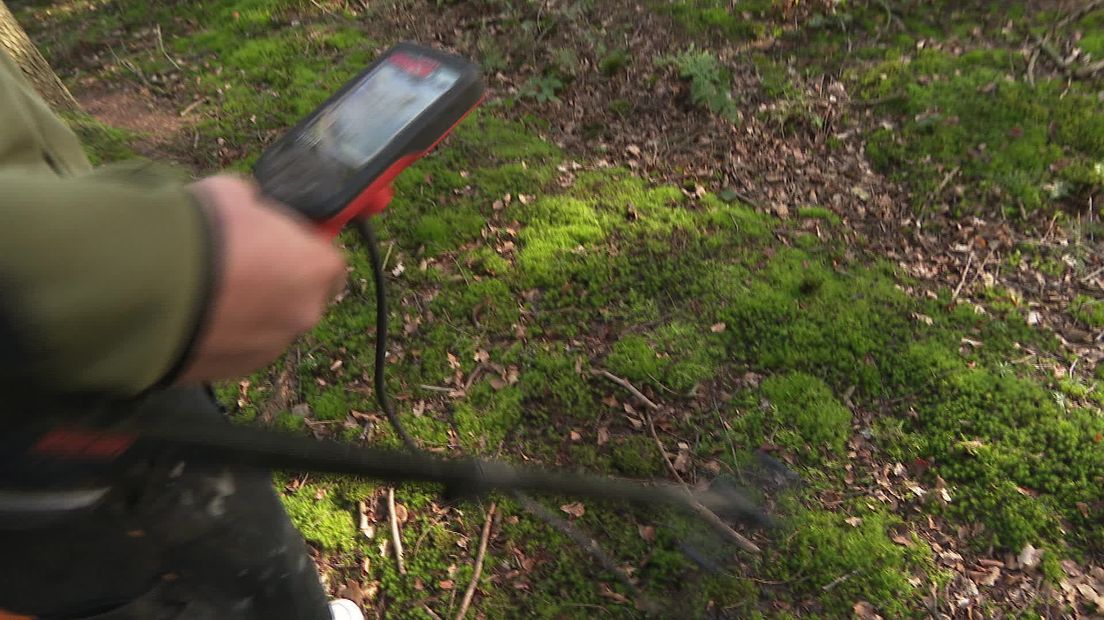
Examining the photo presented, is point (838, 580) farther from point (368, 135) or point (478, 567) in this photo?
point (368, 135)

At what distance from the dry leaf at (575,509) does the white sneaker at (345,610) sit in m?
1.19

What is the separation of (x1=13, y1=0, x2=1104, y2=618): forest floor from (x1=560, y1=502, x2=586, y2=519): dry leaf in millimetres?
34

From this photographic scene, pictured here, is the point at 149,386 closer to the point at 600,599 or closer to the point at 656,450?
the point at 600,599

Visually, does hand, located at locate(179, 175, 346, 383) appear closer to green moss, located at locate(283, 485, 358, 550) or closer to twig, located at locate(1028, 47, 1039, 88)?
green moss, located at locate(283, 485, 358, 550)

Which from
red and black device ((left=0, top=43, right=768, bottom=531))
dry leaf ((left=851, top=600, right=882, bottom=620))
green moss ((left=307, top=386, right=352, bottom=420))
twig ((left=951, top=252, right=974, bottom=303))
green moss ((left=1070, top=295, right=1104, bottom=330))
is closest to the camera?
red and black device ((left=0, top=43, right=768, bottom=531))

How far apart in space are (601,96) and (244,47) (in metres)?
4.21

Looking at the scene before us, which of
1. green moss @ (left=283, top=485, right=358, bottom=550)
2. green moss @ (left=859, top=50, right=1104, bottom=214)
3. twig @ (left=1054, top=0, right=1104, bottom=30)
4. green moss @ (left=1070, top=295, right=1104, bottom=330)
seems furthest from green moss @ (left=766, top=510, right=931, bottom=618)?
twig @ (left=1054, top=0, right=1104, bottom=30)

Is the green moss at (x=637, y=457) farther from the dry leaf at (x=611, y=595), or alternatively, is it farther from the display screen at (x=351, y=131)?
the display screen at (x=351, y=131)

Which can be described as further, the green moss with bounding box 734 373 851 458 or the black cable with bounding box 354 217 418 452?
the green moss with bounding box 734 373 851 458

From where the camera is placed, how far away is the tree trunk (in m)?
4.97

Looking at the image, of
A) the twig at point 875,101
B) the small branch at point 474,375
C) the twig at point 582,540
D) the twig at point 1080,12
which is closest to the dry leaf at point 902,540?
the twig at point 582,540

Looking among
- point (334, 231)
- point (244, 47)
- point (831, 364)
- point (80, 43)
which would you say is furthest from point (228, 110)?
point (831, 364)

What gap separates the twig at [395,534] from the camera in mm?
3281

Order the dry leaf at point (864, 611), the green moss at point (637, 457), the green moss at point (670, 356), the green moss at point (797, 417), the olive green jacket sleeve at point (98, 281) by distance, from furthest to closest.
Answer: the green moss at point (670, 356) → the green moss at point (797, 417) → the green moss at point (637, 457) → the dry leaf at point (864, 611) → the olive green jacket sleeve at point (98, 281)
